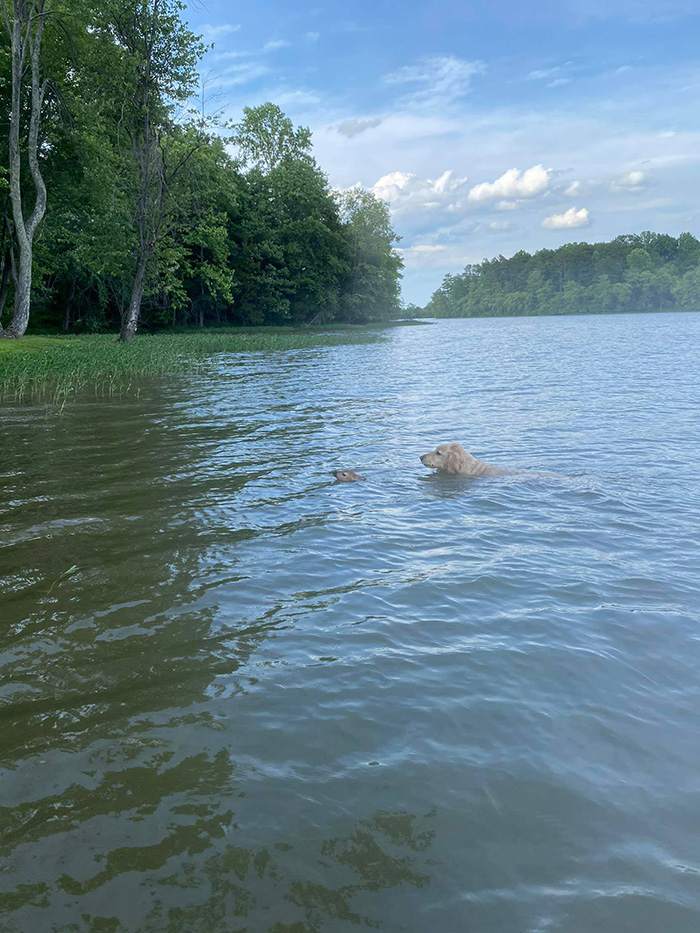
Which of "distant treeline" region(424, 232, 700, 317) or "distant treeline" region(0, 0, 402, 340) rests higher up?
"distant treeline" region(424, 232, 700, 317)

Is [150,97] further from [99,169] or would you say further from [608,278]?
[608,278]

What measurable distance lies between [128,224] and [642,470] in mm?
35952

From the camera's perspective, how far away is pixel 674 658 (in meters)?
4.70

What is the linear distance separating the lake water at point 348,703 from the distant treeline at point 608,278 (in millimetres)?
166226

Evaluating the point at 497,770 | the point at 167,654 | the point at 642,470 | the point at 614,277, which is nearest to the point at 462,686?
the point at 497,770

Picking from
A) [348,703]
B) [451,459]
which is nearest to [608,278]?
[451,459]

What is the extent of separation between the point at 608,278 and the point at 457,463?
558ft

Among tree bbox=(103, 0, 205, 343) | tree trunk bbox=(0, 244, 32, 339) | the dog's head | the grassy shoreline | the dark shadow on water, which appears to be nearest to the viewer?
the dark shadow on water

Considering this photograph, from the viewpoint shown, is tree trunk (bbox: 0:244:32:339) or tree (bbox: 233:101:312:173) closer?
tree trunk (bbox: 0:244:32:339)

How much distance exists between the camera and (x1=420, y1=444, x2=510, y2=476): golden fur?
391 inches

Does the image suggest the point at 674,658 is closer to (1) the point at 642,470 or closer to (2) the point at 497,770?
(2) the point at 497,770

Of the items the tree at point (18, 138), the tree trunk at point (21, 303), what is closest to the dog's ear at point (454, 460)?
the tree at point (18, 138)

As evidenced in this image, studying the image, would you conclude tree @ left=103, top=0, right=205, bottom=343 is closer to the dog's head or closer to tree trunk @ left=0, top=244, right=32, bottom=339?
tree trunk @ left=0, top=244, right=32, bottom=339

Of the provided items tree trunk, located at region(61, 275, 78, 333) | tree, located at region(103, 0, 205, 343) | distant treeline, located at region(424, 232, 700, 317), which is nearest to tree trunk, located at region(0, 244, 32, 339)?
tree, located at region(103, 0, 205, 343)
